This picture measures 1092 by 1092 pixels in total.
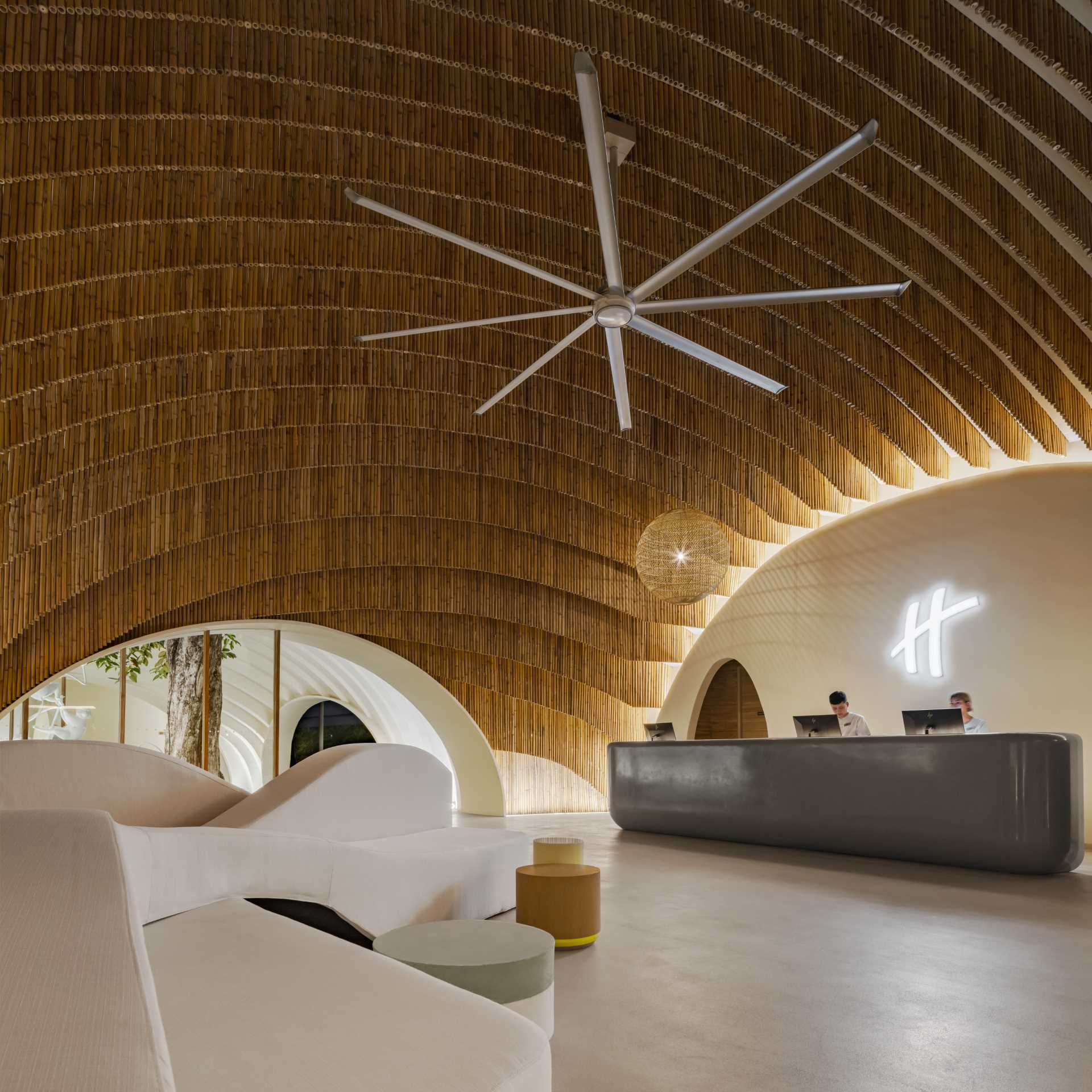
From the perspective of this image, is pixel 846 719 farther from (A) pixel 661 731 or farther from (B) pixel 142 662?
(B) pixel 142 662

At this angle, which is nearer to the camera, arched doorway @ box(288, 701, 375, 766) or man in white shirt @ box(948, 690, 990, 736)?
man in white shirt @ box(948, 690, 990, 736)

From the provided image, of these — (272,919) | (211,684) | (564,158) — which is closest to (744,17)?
(564,158)

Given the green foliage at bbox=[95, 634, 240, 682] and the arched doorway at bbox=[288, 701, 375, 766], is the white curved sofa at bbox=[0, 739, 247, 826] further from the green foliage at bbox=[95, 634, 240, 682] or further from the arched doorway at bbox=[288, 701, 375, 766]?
the arched doorway at bbox=[288, 701, 375, 766]

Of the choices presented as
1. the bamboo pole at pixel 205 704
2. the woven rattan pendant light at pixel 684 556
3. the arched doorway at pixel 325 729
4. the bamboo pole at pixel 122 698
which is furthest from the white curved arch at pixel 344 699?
the woven rattan pendant light at pixel 684 556

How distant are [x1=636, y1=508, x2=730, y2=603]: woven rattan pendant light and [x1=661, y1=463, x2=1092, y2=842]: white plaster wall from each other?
209 centimetres

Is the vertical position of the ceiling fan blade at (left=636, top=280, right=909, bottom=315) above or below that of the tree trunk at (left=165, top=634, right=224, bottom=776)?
above

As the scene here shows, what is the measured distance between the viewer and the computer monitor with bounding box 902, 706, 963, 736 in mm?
7320

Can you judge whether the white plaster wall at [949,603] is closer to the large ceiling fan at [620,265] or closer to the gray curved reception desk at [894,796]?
the gray curved reception desk at [894,796]

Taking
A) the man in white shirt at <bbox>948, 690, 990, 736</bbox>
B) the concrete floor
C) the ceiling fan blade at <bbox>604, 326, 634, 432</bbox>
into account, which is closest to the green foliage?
the ceiling fan blade at <bbox>604, 326, 634, 432</bbox>

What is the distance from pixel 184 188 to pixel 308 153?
1.17m

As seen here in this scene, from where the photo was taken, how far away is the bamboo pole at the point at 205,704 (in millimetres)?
14875

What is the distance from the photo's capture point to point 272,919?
9.10 feet

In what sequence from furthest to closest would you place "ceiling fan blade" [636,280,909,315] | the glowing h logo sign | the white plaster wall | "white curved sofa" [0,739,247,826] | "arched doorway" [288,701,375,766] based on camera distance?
1. "arched doorway" [288,701,375,766]
2. the glowing h logo sign
3. the white plaster wall
4. "ceiling fan blade" [636,280,909,315]
5. "white curved sofa" [0,739,247,826]

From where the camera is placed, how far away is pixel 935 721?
7.37 meters
